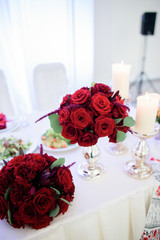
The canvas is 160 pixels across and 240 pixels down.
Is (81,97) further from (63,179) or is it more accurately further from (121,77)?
(121,77)

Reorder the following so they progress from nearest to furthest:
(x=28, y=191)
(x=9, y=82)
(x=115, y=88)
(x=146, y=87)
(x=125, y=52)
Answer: (x=28, y=191) < (x=115, y=88) < (x=9, y=82) < (x=125, y=52) < (x=146, y=87)

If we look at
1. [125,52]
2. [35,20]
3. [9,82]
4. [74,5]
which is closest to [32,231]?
[9,82]

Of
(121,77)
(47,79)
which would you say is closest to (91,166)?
(121,77)

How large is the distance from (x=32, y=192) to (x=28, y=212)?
0.06m

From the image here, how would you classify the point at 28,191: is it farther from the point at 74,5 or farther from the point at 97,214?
the point at 74,5

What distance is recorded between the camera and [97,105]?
0.57 meters

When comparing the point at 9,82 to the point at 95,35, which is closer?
the point at 9,82

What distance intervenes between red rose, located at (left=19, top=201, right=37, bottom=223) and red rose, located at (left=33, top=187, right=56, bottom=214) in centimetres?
1

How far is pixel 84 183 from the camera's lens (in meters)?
0.72

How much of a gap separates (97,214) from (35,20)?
7.35ft

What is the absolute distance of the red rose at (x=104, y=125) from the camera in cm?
56

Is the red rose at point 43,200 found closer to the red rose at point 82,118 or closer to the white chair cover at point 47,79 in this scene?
the red rose at point 82,118

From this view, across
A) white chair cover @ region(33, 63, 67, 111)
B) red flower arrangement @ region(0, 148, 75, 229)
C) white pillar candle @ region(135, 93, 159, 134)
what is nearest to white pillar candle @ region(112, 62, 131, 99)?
white pillar candle @ region(135, 93, 159, 134)

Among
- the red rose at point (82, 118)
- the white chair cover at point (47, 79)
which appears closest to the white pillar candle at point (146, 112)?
the red rose at point (82, 118)
